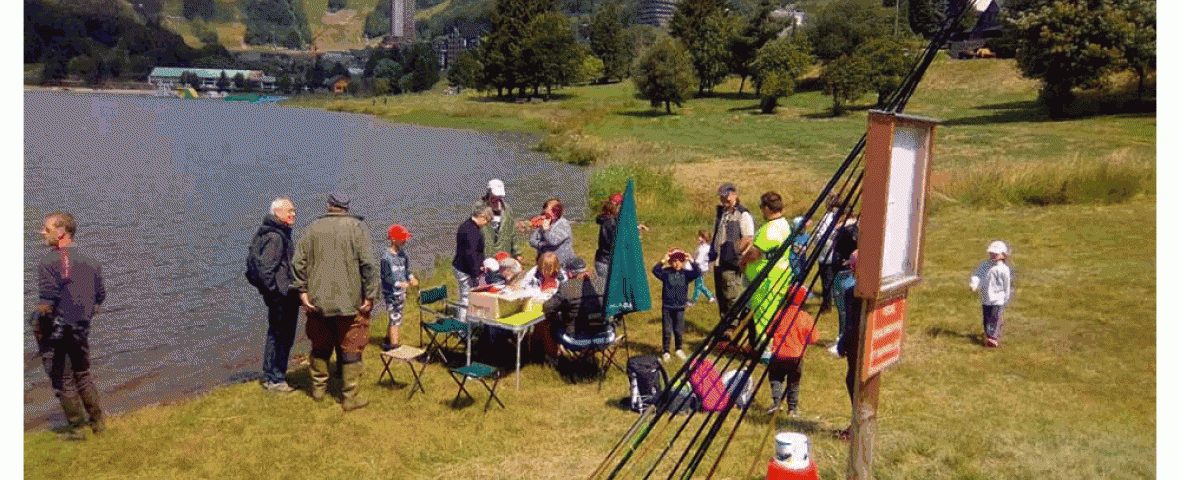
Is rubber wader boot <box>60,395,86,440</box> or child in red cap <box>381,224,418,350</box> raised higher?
child in red cap <box>381,224,418,350</box>

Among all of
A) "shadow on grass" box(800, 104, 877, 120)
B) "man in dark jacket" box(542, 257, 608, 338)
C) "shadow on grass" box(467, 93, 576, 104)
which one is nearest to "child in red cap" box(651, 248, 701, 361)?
"man in dark jacket" box(542, 257, 608, 338)

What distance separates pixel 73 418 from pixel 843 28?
73943mm

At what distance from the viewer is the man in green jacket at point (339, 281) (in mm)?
7820

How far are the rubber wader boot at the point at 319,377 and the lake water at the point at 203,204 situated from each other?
7.49 feet

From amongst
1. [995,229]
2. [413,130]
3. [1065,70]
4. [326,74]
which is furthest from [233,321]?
[326,74]

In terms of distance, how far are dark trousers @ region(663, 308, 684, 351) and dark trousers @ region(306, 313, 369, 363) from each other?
304cm

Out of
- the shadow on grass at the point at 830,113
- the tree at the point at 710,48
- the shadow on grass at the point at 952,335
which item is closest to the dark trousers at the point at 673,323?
the shadow on grass at the point at 952,335

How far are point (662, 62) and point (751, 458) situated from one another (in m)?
58.3

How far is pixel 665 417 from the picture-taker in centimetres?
805

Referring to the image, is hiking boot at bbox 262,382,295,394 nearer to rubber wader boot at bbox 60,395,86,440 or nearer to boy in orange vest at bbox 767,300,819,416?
rubber wader boot at bbox 60,395,86,440

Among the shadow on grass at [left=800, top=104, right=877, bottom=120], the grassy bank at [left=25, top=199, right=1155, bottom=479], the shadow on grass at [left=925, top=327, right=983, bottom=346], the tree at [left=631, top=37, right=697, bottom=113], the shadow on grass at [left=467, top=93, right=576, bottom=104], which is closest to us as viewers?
the grassy bank at [left=25, top=199, right=1155, bottom=479]

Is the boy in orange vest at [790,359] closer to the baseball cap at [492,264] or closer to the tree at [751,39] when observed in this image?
the baseball cap at [492,264]

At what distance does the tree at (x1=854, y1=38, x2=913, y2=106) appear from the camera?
51625mm

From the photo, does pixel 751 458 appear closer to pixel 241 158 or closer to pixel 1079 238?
pixel 1079 238
